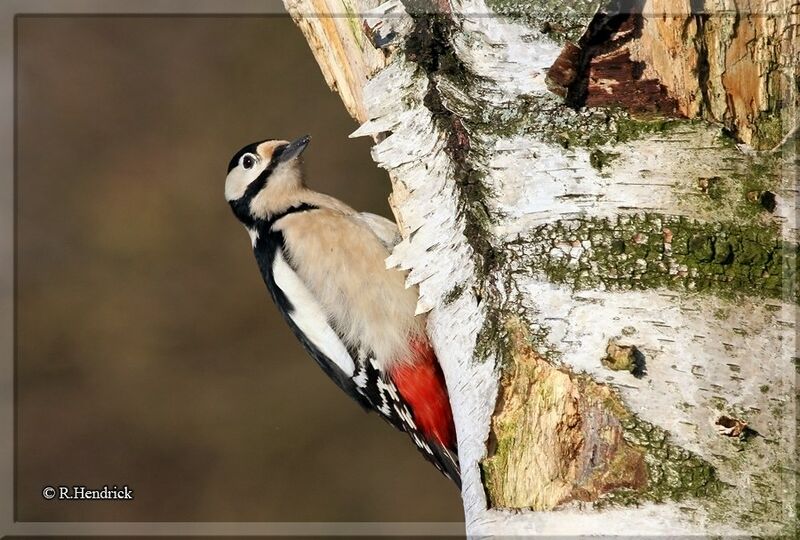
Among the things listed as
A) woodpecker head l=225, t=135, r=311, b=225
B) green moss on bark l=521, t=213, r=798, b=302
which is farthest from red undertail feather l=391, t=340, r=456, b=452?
green moss on bark l=521, t=213, r=798, b=302

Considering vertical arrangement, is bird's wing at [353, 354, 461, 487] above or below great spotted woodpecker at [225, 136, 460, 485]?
below

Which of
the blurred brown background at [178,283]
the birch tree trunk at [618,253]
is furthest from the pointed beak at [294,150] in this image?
the blurred brown background at [178,283]

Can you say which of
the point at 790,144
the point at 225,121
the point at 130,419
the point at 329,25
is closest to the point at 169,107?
the point at 225,121

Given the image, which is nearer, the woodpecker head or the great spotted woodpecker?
the great spotted woodpecker

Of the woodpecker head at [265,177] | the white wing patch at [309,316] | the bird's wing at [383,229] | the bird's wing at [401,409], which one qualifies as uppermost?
the woodpecker head at [265,177]

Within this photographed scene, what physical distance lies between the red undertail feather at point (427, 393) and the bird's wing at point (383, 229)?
11.4 inches

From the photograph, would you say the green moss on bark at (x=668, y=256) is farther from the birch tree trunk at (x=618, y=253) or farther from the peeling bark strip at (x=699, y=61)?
the peeling bark strip at (x=699, y=61)

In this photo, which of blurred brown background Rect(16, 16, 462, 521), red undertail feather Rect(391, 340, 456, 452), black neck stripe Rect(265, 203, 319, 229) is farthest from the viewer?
blurred brown background Rect(16, 16, 462, 521)

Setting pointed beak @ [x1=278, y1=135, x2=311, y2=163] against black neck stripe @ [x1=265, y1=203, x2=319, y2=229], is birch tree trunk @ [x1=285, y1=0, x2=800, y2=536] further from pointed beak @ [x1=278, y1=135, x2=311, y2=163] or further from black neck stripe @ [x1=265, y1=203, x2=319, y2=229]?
pointed beak @ [x1=278, y1=135, x2=311, y2=163]

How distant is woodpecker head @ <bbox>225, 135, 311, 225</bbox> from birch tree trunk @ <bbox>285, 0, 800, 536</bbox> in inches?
45.0

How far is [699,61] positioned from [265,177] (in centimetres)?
163

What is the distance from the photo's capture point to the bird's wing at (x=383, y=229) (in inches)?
99.6

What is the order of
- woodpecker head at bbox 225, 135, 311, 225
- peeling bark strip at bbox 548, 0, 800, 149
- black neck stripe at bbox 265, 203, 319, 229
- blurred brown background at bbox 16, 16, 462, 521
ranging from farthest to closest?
1. blurred brown background at bbox 16, 16, 462, 521
2. woodpecker head at bbox 225, 135, 311, 225
3. black neck stripe at bbox 265, 203, 319, 229
4. peeling bark strip at bbox 548, 0, 800, 149

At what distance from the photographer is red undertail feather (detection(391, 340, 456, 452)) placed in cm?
244
